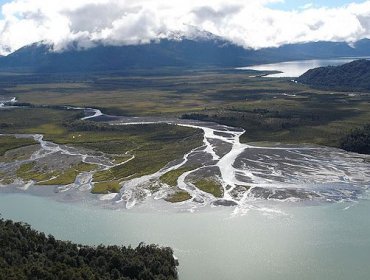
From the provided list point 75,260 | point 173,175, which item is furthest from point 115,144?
point 75,260

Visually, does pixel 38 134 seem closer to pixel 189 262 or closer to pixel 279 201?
pixel 279 201

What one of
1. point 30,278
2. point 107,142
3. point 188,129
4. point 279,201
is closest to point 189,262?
point 30,278

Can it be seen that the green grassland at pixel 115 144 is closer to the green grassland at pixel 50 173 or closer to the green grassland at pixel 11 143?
the green grassland at pixel 50 173

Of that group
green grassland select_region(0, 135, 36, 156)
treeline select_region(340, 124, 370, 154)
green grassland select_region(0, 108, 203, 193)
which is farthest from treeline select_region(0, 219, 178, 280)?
green grassland select_region(0, 135, 36, 156)

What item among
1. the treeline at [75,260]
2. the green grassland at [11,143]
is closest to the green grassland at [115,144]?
the green grassland at [11,143]

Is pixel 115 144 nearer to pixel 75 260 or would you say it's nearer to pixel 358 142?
pixel 358 142

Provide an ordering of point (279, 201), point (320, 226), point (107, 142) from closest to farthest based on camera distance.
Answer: point (320, 226) → point (279, 201) → point (107, 142)
